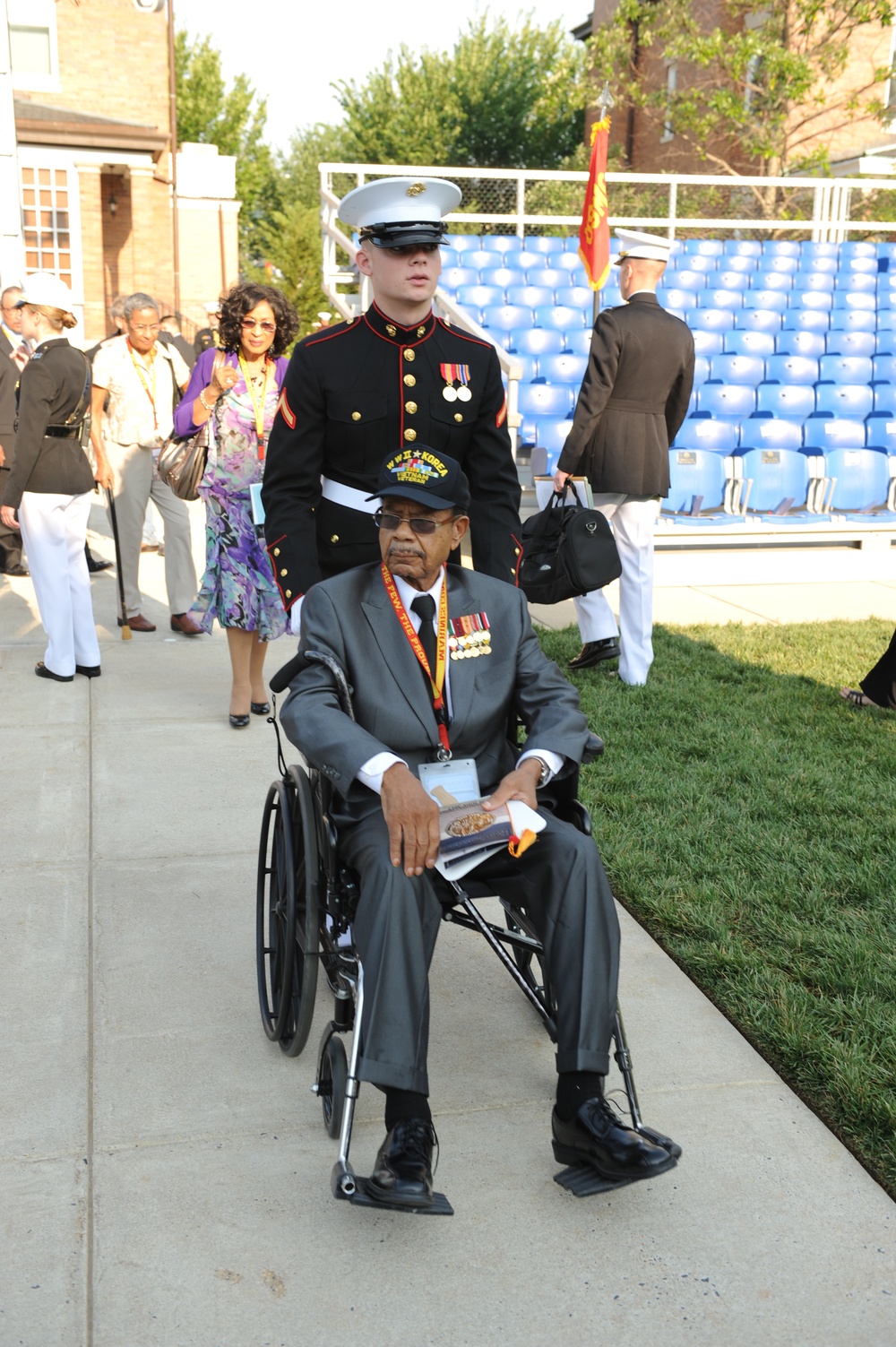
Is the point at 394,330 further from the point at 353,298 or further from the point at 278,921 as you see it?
the point at 353,298

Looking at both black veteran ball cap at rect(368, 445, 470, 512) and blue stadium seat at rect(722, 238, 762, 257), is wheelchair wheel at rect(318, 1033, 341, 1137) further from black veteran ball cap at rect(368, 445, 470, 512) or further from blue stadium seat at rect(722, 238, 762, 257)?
blue stadium seat at rect(722, 238, 762, 257)

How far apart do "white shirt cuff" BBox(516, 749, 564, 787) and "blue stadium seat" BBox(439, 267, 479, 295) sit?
38.0 ft

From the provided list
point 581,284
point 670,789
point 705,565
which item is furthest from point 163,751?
point 581,284

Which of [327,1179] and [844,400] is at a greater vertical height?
[844,400]

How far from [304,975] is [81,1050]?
69 centimetres

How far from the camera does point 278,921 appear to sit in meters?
3.25

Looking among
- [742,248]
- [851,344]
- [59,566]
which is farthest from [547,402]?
[59,566]

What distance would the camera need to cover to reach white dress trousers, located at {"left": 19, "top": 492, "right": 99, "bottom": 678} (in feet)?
21.0

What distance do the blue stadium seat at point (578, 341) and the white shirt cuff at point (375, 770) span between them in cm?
1042

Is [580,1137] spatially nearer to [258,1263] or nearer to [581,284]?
[258,1263]

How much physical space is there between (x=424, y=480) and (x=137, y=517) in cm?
477

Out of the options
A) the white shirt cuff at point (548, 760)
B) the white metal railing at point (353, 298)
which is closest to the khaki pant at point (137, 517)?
the white metal railing at point (353, 298)

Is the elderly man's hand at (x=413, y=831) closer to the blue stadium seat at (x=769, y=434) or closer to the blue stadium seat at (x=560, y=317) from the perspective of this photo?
the blue stadium seat at (x=769, y=434)

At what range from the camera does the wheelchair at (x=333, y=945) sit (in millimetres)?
2564
